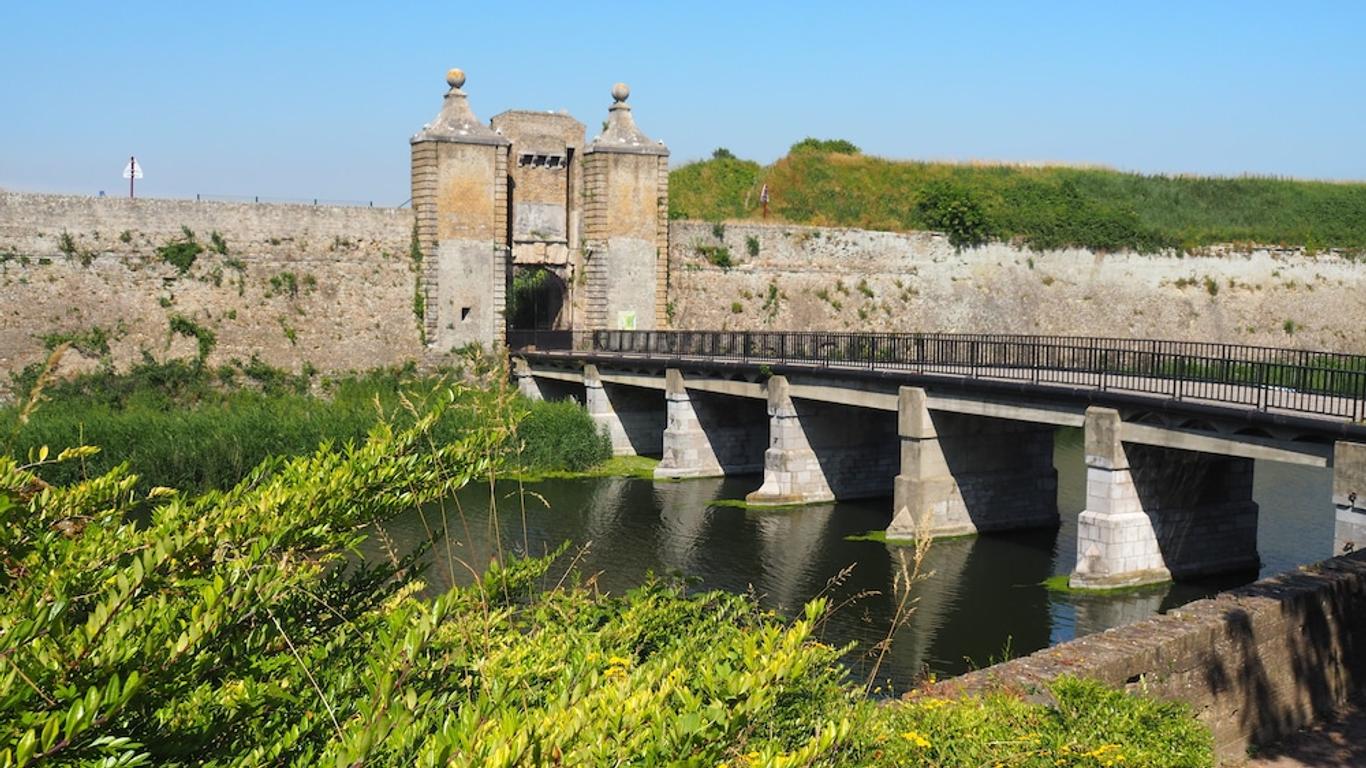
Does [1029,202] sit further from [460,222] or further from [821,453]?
[821,453]

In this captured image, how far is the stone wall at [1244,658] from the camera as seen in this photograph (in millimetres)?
11645

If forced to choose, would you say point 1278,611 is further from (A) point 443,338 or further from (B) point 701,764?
(A) point 443,338

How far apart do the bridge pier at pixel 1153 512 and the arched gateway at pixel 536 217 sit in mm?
25463

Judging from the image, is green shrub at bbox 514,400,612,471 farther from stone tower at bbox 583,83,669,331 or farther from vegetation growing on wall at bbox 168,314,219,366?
vegetation growing on wall at bbox 168,314,219,366

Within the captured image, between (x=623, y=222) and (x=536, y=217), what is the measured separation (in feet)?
10.7

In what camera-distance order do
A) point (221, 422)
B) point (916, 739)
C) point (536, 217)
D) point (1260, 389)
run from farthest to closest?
point (536, 217), point (221, 422), point (1260, 389), point (916, 739)

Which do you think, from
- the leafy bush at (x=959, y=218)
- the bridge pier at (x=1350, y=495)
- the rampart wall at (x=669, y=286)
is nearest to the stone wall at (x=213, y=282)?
the rampart wall at (x=669, y=286)

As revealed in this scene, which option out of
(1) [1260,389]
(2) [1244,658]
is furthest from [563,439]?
(2) [1244,658]

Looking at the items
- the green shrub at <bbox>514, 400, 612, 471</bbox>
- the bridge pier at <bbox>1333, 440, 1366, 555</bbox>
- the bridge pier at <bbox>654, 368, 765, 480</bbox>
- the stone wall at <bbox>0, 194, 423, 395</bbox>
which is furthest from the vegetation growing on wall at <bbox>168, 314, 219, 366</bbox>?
the bridge pier at <bbox>1333, 440, 1366, 555</bbox>

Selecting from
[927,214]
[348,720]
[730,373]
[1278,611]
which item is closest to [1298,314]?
[927,214]

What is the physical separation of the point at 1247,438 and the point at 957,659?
245 inches

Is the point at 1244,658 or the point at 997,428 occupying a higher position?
the point at 997,428

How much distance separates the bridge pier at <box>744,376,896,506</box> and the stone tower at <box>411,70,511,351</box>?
14.9m

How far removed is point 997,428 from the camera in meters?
29.1
